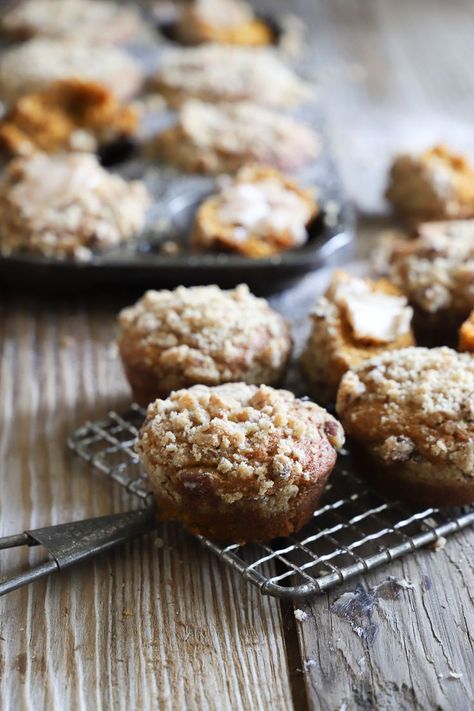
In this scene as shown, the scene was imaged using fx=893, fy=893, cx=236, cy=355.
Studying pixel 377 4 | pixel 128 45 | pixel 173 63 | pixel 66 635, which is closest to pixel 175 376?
pixel 66 635

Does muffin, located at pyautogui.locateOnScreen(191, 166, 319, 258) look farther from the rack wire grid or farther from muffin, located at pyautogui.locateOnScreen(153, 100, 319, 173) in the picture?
the rack wire grid

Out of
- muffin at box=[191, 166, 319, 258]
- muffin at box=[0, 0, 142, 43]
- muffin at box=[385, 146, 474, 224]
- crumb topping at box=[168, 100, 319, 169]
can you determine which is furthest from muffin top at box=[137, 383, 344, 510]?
muffin at box=[0, 0, 142, 43]

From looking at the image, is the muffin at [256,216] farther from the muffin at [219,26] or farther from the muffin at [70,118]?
the muffin at [219,26]

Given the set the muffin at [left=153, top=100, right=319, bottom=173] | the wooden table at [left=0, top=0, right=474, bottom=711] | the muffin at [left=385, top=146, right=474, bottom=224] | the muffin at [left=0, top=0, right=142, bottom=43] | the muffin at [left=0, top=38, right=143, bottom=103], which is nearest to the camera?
the wooden table at [left=0, top=0, right=474, bottom=711]

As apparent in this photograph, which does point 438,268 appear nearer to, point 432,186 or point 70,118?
point 432,186

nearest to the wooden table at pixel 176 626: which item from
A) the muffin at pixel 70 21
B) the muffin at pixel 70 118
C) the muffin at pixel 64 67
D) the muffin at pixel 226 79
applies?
the muffin at pixel 70 118

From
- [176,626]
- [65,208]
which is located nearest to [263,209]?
[65,208]
